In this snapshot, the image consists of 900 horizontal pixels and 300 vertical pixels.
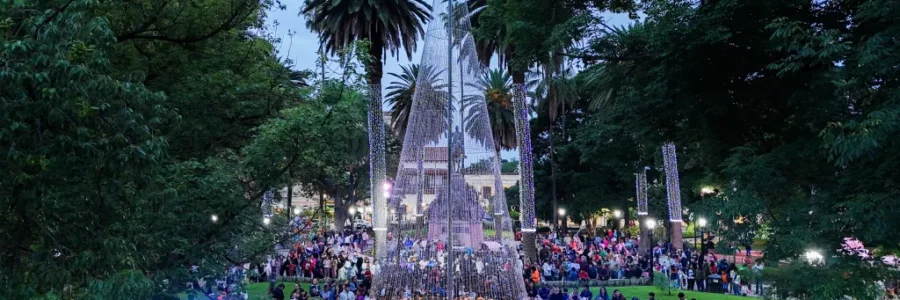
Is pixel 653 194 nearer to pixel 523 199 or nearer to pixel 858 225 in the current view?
pixel 523 199

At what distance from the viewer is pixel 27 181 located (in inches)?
223

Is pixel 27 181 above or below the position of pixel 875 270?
above

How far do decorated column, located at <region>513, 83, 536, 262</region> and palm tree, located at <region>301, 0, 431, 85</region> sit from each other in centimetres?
613

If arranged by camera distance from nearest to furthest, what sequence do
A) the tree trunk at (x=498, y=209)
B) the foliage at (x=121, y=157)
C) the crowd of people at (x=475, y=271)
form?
the foliage at (x=121, y=157), the tree trunk at (x=498, y=209), the crowd of people at (x=475, y=271)

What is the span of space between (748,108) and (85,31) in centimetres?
1041

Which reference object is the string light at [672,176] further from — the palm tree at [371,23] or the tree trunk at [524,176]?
the palm tree at [371,23]

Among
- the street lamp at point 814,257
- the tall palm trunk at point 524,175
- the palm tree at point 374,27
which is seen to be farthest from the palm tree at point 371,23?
the street lamp at point 814,257

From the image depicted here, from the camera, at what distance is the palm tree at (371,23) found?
2853 cm

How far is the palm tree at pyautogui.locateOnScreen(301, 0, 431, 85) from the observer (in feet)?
93.6

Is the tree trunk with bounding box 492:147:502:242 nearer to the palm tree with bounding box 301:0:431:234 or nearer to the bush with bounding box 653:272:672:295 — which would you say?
the bush with bounding box 653:272:672:295

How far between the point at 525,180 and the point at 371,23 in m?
9.90

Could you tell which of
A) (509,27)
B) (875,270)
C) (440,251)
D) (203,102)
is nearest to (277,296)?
(440,251)

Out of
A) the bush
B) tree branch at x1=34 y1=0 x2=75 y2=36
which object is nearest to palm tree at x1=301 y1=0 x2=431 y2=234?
the bush

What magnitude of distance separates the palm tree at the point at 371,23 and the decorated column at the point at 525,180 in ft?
20.1
